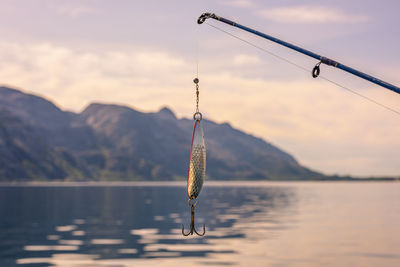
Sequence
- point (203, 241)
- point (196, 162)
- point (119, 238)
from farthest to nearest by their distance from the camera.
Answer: point (119, 238), point (203, 241), point (196, 162)

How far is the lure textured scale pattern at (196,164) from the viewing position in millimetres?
24031

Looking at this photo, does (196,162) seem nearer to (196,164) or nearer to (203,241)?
(196,164)

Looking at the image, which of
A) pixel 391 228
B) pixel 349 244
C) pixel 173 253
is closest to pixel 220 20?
pixel 173 253

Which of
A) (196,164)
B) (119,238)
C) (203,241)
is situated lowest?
(203,241)

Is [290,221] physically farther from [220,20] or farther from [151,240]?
[220,20]

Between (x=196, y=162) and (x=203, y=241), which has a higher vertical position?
(x=196, y=162)

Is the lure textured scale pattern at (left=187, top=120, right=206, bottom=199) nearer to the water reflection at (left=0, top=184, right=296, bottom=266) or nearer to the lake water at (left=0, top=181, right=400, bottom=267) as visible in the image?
the lake water at (left=0, top=181, right=400, bottom=267)

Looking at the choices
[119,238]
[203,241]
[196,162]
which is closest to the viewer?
[196,162]

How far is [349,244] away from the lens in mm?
71125

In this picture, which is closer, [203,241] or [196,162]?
[196,162]

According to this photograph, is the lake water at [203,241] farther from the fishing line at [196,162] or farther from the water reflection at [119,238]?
the fishing line at [196,162]

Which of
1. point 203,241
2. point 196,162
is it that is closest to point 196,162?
point 196,162

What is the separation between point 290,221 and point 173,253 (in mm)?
44630

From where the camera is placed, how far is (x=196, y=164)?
24.2 meters
